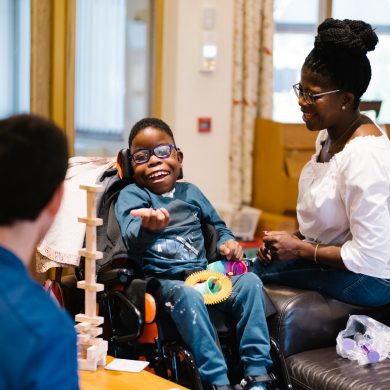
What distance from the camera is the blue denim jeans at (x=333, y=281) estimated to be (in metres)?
2.79

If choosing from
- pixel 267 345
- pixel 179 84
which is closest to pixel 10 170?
pixel 267 345

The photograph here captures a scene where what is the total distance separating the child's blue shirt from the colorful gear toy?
76 millimetres

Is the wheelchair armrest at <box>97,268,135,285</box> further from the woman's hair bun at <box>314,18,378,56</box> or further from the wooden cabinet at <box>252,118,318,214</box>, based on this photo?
the wooden cabinet at <box>252,118,318,214</box>

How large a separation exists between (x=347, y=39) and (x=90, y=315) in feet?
4.36

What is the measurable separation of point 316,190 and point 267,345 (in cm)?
64

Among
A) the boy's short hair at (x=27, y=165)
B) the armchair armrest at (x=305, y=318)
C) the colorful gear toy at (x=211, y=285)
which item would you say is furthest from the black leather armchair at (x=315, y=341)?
the boy's short hair at (x=27, y=165)

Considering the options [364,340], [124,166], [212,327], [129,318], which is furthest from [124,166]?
[364,340]

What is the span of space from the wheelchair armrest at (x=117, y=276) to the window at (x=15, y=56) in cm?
244

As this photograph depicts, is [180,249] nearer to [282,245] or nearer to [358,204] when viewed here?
[282,245]

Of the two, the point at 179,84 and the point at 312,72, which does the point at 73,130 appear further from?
the point at 312,72

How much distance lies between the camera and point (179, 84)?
529cm

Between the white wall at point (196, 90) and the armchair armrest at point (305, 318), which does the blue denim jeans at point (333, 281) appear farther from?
the white wall at point (196, 90)

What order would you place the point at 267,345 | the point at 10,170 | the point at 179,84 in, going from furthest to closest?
the point at 179,84 < the point at 267,345 < the point at 10,170

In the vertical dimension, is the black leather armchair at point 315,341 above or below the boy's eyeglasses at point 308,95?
below
